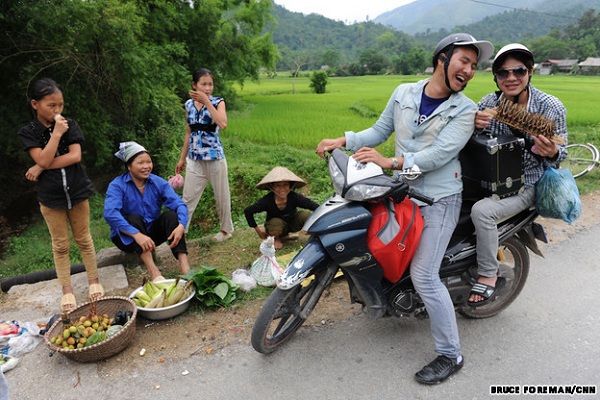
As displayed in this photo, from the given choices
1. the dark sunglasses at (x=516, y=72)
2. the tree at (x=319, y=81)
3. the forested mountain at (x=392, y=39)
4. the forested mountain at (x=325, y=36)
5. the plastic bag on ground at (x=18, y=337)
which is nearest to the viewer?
the dark sunglasses at (x=516, y=72)

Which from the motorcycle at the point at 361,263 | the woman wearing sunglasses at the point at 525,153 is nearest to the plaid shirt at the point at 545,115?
the woman wearing sunglasses at the point at 525,153

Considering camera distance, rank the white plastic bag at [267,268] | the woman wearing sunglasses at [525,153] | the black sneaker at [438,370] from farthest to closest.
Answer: the white plastic bag at [267,268], the woman wearing sunglasses at [525,153], the black sneaker at [438,370]

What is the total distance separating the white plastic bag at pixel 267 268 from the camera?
3316mm

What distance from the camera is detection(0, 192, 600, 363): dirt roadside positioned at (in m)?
2.63

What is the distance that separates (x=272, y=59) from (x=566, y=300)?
1767 cm

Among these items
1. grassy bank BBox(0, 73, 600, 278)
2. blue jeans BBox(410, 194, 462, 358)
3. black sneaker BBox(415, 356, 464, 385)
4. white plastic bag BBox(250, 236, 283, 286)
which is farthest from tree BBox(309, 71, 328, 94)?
black sneaker BBox(415, 356, 464, 385)

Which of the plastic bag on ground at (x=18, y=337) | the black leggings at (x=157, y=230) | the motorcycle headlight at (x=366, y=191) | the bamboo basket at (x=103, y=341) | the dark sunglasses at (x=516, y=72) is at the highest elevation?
the dark sunglasses at (x=516, y=72)

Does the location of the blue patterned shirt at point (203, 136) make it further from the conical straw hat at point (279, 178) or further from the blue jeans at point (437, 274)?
the blue jeans at point (437, 274)

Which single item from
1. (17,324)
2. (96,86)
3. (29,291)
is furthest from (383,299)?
(96,86)

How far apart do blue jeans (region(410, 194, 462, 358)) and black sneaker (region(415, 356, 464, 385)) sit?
0.12 ft

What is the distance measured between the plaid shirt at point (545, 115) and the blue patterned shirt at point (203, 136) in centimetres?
257

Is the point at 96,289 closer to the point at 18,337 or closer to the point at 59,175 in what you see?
the point at 18,337

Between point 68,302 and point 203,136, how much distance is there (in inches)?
75.2

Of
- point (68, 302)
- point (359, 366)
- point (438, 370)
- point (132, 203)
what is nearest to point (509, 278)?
point (438, 370)
